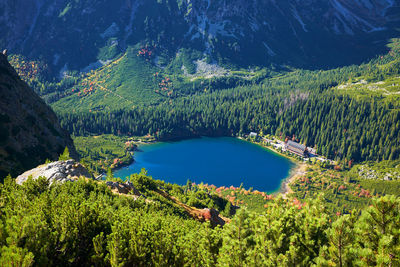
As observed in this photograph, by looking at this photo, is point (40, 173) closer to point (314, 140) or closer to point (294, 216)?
point (294, 216)

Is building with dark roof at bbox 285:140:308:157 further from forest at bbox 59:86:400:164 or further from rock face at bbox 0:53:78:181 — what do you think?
rock face at bbox 0:53:78:181

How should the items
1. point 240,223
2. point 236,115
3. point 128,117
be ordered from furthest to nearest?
point 236,115, point 128,117, point 240,223

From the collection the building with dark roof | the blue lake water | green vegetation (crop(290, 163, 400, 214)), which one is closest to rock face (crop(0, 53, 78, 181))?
the blue lake water

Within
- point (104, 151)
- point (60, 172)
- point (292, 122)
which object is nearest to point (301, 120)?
point (292, 122)

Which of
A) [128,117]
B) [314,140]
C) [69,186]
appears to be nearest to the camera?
[69,186]

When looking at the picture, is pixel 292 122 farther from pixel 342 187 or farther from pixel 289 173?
pixel 342 187

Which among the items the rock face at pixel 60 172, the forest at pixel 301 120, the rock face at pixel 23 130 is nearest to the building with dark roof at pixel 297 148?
the forest at pixel 301 120

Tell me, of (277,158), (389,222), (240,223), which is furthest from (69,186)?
(277,158)
